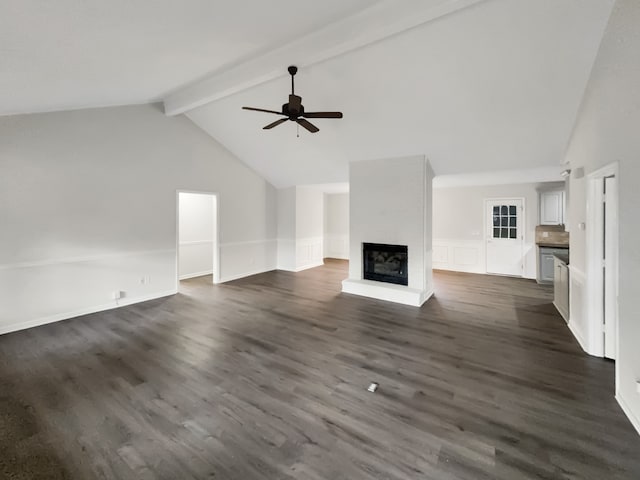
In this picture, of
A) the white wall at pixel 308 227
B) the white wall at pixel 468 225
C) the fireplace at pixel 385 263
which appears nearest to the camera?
the fireplace at pixel 385 263

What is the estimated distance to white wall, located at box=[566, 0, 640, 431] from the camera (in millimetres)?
1977

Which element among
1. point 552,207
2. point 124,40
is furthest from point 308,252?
point 124,40

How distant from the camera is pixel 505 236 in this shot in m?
7.02

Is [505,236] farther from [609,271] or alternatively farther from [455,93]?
[455,93]

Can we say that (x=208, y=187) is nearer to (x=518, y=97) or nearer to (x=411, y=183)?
(x=411, y=183)

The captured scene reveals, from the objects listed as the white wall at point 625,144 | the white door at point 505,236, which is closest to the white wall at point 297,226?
the white door at point 505,236

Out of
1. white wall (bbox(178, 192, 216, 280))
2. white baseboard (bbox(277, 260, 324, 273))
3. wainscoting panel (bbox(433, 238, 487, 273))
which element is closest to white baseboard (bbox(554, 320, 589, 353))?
wainscoting panel (bbox(433, 238, 487, 273))

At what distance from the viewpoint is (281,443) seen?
6.10ft

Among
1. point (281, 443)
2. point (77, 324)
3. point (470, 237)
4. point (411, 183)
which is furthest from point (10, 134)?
point (470, 237)

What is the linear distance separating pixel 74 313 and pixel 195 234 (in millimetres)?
3332

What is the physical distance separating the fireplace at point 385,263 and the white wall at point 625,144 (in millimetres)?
3003

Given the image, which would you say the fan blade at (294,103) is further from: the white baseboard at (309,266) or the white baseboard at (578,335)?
the white baseboard at (309,266)

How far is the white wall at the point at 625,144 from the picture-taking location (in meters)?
1.98

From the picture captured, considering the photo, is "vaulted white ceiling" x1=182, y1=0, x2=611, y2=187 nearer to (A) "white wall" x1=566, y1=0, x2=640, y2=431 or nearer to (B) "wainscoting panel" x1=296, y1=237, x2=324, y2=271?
(A) "white wall" x1=566, y1=0, x2=640, y2=431
